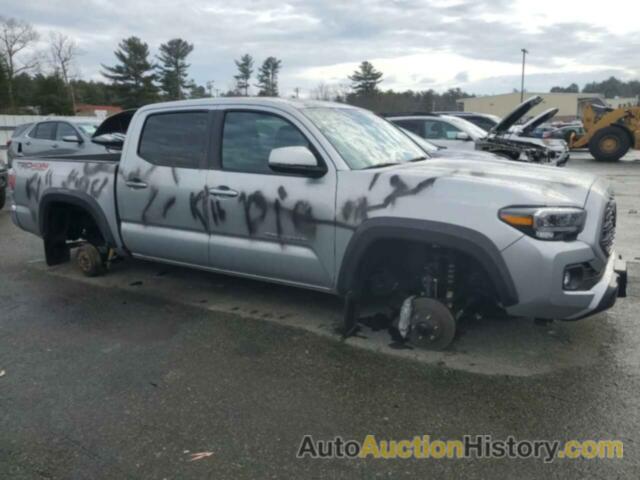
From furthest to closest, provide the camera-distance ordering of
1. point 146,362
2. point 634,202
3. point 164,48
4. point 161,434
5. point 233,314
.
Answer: point 164,48 < point 634,202 < point 233,314 < point 146,362 < point 161,434

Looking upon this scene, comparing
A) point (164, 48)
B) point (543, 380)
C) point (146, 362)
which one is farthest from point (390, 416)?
point (164, 48)

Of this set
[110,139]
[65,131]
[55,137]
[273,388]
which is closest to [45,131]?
[55,137]

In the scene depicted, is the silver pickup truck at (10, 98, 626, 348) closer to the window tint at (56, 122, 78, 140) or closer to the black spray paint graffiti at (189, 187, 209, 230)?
the black spray paint graffiti at (189, 187, 209, 230)

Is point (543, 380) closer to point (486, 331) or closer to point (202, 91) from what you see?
point (486, 331)

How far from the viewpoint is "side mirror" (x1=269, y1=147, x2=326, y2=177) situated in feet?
12.3

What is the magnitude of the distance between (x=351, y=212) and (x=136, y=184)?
223 centimetres

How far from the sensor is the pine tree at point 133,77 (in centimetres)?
5800

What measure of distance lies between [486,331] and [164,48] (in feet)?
227

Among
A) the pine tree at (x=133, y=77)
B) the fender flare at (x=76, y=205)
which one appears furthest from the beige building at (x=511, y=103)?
the fender flare at (x=76, y=205)

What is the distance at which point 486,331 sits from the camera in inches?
164

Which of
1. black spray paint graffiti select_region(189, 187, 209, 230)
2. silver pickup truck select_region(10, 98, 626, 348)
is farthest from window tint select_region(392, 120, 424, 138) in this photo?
black spray paint graffiti select_region(189, 187, 209, 230)

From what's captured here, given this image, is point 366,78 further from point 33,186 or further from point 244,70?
point 33,186

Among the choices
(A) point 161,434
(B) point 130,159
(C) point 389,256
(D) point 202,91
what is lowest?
(A) point 161,434

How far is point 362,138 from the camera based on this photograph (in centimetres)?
426
